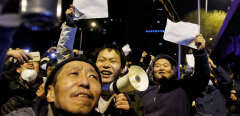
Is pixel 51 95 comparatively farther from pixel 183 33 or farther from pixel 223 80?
pixel 223 80

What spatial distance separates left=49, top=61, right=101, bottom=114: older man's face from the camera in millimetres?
1882

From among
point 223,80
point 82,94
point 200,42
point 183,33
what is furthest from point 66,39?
point 223,80

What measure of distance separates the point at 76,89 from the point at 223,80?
15.7ft

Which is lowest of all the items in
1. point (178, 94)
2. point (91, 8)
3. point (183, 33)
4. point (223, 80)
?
point (223, 80)

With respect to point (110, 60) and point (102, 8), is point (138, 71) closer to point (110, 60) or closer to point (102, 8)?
point (110, 60)

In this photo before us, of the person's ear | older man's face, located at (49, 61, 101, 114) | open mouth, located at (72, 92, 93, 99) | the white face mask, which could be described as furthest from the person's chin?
the white face mask

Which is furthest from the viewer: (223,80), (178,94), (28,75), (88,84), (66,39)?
(223,80)

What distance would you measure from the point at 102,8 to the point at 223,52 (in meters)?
2.17

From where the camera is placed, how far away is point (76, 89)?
1.94 metres

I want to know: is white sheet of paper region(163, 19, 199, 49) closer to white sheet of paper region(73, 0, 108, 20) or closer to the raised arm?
white sheet of paper region(73, 0, 108, 20)

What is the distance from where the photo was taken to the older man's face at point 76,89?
188 cm

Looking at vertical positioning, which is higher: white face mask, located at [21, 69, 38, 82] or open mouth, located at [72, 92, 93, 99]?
open mouth, located at [72, 92, 93, 99]

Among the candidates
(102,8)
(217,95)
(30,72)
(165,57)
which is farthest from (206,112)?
(30,72)

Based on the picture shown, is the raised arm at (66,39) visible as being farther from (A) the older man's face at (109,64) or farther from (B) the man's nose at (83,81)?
(B) the man's nose at (83,81)
